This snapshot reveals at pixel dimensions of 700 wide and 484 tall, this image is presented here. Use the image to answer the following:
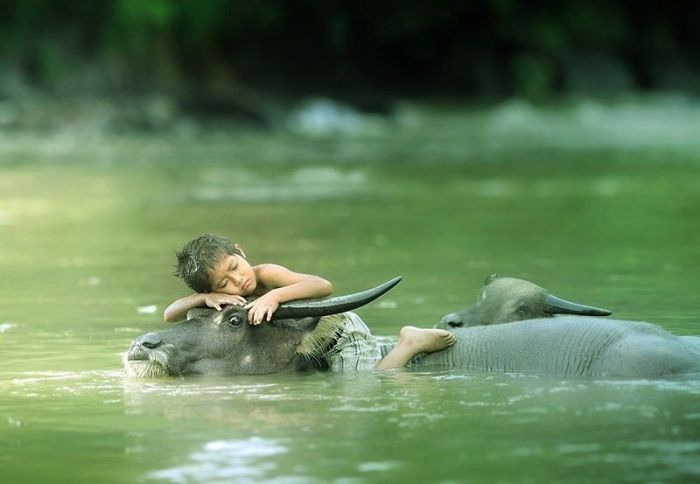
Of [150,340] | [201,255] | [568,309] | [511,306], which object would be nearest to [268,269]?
[201,255]

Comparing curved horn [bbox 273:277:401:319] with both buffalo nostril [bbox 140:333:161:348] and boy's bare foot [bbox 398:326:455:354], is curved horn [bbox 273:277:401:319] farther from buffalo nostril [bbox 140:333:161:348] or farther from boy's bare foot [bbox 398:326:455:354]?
buffalo nostril [bbox 140:333:161:348]

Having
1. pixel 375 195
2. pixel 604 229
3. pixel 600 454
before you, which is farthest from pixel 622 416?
pixel 375 195

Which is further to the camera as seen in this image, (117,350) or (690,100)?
(690,100)

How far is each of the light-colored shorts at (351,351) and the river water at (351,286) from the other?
181 millimetres

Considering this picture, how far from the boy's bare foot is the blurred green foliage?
30037 millimetres

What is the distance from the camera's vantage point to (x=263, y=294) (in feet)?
31.3

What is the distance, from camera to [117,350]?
10367 millimetres

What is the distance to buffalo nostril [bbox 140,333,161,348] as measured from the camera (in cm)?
914

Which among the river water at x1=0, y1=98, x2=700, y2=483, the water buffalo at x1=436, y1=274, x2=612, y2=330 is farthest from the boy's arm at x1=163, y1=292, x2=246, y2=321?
the water buffalo at x1=436, y1=274, x2=612, y2=330

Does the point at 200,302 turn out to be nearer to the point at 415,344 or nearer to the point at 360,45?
the point at 415,344

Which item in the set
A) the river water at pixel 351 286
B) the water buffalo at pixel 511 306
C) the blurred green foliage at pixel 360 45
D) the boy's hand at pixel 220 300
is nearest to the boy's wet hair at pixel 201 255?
the boy's hand at pixel 220 300

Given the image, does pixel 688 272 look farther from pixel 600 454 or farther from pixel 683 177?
pixel 683 177

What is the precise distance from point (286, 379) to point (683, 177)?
15224 millimetres

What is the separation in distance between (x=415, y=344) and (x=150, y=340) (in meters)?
1.42
